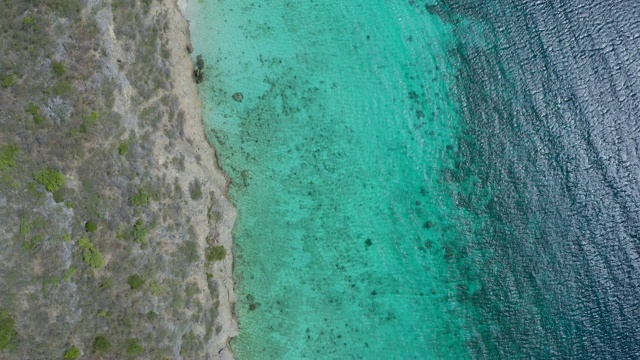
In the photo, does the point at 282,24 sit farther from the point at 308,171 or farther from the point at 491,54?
the point at 491,54

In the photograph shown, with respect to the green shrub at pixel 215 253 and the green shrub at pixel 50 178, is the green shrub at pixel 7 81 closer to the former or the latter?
the green shrub at pixel 50 178

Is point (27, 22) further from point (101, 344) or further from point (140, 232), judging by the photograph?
point (101, 344)

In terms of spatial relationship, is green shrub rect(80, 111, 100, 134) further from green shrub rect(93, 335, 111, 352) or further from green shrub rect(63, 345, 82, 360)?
green shrub rect(63, 345, 82, 360)

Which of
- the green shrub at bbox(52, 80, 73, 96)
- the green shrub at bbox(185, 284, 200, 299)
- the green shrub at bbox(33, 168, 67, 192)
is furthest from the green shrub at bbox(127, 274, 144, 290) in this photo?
the green shrub at bbox(52, 80, 73, 96)

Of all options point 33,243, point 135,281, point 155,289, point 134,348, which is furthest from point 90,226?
point 134,348

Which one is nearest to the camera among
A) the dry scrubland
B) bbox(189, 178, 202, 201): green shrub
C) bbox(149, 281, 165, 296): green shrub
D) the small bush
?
the dry scrubland

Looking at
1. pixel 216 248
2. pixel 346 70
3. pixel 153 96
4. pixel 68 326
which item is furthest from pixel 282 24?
pixel 68 326
